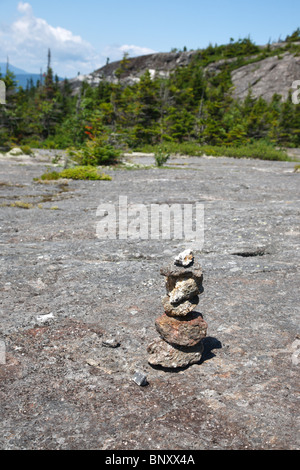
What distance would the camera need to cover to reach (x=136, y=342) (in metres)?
4.57

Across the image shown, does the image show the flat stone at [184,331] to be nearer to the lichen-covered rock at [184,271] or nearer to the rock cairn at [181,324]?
the rock cairn at [181,324]

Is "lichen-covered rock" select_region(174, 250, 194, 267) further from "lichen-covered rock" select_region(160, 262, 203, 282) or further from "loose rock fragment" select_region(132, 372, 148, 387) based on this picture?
"loose rock fragment" select_region(132, 372, 148, 387)

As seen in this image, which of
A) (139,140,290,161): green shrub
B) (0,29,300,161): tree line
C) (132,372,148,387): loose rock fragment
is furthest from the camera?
(0,29,300,161): tree line

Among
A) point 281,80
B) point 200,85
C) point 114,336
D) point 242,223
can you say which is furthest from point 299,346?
point 281,80

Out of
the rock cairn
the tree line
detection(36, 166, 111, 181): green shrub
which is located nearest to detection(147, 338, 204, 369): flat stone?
the rock cairn

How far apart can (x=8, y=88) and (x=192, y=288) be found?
41.5 metres

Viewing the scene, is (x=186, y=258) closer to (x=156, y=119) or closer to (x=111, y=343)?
(x=111, y=343)

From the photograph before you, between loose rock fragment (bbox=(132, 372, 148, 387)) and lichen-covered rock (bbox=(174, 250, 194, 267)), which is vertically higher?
lichen-covered rock (bbox=(174, 250, 194, 267))

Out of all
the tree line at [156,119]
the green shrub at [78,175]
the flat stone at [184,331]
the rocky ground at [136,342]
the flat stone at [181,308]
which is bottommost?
the rocky ground at [136,342]

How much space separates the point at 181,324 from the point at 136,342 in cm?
84

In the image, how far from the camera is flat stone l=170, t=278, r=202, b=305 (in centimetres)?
400

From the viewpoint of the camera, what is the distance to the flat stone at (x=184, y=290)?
13.1ft

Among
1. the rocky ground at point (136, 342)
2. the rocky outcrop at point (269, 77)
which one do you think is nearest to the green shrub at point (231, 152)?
the rocky ground at point (136, 342)

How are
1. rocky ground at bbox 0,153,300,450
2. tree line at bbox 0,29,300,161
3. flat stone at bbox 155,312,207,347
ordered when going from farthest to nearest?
tree line at bbox 0,29,300,161 → flat stone at bbox 155,312,207,347 → rocky ground at bbox 0,153,300,450
